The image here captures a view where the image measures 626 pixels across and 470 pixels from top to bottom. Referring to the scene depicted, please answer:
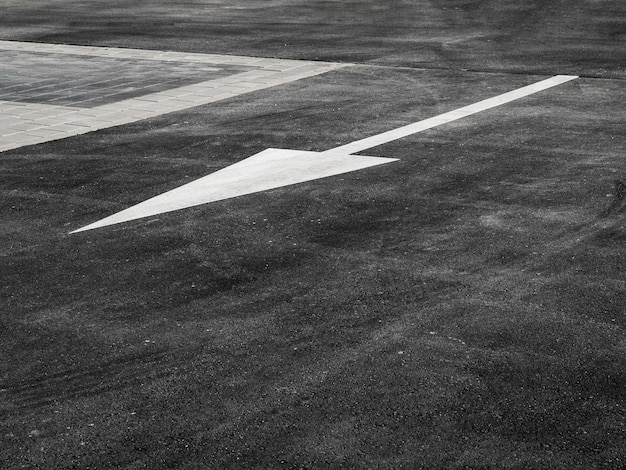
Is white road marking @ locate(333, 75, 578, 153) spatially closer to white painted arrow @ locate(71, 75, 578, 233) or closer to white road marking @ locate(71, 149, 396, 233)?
white painted arrow @ locate(71, 75, 578, 233)

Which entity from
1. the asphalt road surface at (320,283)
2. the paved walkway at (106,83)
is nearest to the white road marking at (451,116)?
the asphalt road surface at (320,283)

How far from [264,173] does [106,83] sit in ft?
17.2

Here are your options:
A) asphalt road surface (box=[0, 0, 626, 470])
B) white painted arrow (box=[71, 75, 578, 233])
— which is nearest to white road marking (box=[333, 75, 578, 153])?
white painted arrow (box=[71, 75, 578, 233])

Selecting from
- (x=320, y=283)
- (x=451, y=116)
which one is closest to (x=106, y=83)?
(x=451, y=116)

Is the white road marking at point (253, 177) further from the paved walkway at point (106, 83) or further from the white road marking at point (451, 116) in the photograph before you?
the paved walkway at point (106, 83)

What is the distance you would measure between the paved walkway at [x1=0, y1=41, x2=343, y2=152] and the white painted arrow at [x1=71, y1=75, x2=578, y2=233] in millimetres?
2396

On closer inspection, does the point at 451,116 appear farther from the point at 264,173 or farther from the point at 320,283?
the point at 320,283

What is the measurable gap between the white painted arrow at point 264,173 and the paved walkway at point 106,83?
94.3 inches

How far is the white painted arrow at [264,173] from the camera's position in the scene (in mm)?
7836

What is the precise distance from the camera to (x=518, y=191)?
7.92m

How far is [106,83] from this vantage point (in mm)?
13227

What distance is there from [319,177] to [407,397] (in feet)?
12.8

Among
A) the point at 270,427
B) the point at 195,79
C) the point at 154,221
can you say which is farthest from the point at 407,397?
the point at 195,79

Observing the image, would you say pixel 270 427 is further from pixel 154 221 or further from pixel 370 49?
pixel 370 49
